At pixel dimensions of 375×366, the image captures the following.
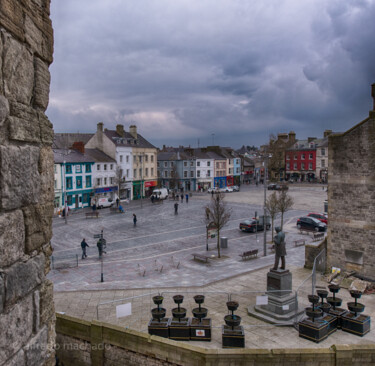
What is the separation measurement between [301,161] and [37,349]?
84.8 metres

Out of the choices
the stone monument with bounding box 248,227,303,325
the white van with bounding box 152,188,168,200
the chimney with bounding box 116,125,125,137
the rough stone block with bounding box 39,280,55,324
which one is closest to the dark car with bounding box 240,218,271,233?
the stone monument with bounding box 248,227,303,325

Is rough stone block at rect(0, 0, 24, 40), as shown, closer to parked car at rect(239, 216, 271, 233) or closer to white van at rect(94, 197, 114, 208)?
parked car at rect(239, 216, 271, 233)

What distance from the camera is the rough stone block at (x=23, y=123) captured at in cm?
235

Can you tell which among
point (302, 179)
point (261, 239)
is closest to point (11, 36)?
point (261, 239)

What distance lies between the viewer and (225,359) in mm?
9289

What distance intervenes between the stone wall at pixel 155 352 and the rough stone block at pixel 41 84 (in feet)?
27.6

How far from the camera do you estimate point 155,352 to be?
32.5ft

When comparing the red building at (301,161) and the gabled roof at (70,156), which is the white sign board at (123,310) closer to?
the gabled roof at (70,156)

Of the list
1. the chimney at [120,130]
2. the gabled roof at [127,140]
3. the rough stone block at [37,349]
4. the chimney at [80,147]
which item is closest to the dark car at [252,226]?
the chimney at [80,147]

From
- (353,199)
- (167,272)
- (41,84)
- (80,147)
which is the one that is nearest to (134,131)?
(80,147)

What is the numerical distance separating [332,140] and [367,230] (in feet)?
15.5

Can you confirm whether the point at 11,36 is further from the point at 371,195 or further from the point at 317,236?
the point at 317,236

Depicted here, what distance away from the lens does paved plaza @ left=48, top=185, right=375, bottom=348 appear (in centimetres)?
Result: 1221

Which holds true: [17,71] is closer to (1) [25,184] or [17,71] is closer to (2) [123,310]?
(1) [25,184]
